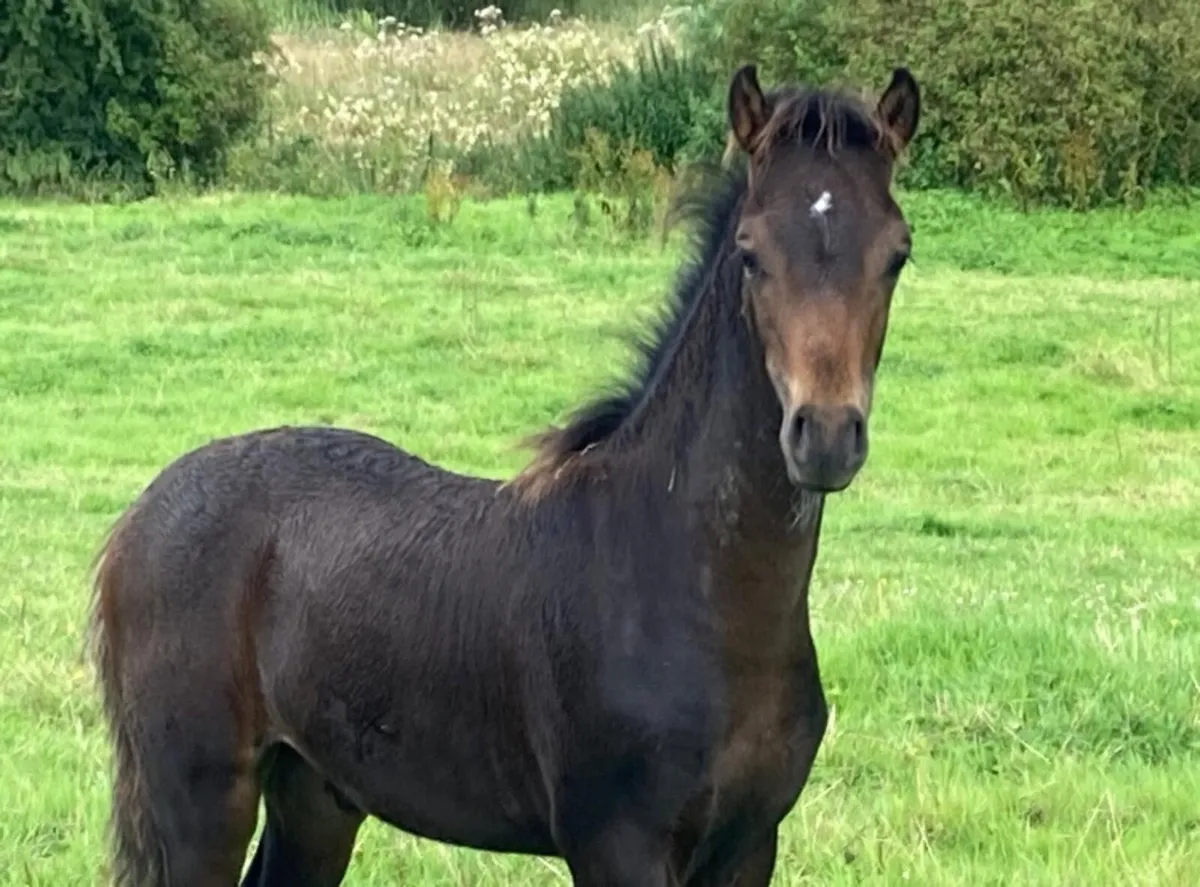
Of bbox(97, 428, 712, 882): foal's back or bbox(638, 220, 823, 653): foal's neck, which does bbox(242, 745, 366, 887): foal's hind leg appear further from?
bbox(638, 220, 823, 653): foal's neck

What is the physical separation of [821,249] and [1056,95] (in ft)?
55.9

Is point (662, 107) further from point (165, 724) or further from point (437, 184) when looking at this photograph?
point (165, 724)

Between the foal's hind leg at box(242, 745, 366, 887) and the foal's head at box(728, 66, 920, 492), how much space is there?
1471 mm

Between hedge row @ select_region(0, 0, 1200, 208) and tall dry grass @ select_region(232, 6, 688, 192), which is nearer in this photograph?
hedge row @ select_region(0, 0, 1200, 208)

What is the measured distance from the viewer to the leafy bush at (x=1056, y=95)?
62.5 ft

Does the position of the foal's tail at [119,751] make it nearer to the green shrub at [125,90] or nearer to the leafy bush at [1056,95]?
the leafy bush at [1056,95]

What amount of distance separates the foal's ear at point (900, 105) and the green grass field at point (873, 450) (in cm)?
73

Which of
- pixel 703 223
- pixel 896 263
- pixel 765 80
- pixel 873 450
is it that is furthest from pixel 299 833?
pixel 765 80

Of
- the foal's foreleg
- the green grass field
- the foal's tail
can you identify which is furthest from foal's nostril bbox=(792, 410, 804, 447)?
the foal's tail

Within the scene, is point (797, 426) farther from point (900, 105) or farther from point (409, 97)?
point (409, 97)

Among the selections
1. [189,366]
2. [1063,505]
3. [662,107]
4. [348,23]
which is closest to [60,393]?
[189,366]

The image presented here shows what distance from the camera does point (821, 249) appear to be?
3.07 meters

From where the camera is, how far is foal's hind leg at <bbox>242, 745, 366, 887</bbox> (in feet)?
13.0

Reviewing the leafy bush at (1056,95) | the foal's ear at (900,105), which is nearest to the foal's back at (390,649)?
the foal's ear at (900,105)
